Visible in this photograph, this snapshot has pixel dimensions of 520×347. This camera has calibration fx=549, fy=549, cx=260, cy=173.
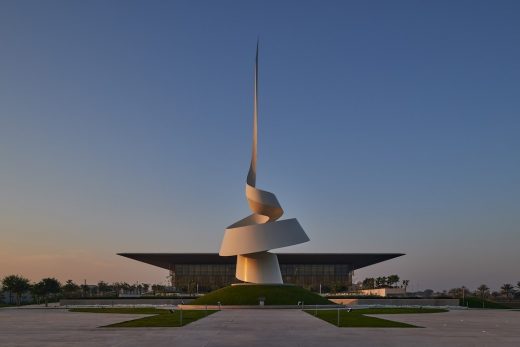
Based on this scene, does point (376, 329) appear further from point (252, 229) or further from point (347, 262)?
point (347, 262)

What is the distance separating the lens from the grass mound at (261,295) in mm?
52125

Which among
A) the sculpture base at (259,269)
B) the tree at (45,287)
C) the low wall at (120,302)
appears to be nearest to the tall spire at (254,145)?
the sculpture base at (259,269)

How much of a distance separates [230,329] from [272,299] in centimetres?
2862

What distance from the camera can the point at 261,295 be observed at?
53219 mm

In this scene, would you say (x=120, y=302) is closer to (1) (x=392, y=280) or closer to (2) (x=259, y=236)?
(2) (x=259, y=236)

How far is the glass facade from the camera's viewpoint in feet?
395

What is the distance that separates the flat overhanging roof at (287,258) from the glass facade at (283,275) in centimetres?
Answer: 220

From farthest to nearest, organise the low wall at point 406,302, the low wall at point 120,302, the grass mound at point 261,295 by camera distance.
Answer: the low wall at point 120,302, the low wall at point 406,302, the grass mound at point 261,295

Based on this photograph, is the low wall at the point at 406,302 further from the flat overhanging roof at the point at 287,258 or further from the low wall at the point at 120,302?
the flat overhanging roof at the point at 287,258

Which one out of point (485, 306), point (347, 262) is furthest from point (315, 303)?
point (347, 262)

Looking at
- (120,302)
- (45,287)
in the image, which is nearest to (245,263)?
(120,302)

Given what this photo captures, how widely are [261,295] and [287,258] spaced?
200 feet

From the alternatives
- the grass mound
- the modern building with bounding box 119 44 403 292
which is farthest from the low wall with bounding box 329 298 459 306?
the grass mound

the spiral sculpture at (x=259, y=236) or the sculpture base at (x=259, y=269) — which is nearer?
the spiral sculpture at (x=259, y=236)
